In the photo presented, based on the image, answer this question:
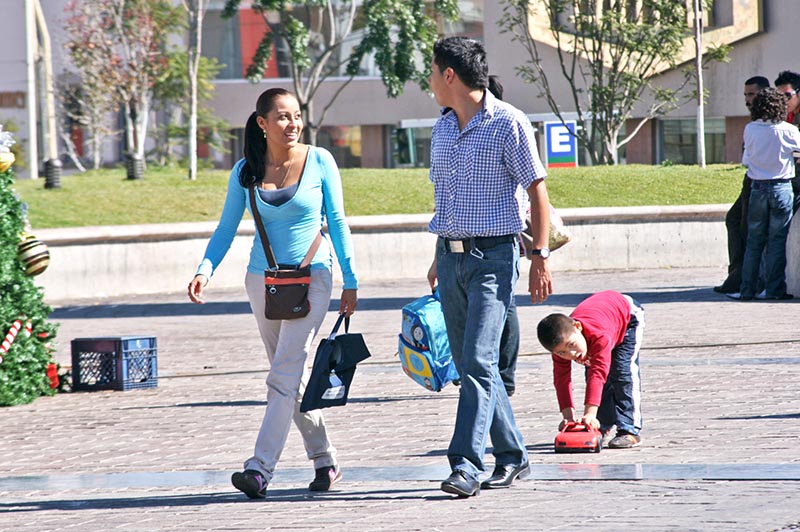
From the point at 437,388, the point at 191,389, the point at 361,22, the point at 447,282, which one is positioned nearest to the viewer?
the point at 447,282

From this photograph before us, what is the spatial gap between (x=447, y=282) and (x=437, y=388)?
1.75 m

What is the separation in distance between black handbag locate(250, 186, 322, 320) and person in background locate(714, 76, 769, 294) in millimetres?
8609

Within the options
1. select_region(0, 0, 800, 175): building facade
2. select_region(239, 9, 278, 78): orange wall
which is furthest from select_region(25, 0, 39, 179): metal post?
select_region(239, 9, 278, 78): orange wall

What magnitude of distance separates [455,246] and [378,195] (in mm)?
15677

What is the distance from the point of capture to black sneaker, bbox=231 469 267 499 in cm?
620

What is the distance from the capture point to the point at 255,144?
6.44 meters

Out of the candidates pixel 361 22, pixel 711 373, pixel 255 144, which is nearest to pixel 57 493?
pixel 255 144

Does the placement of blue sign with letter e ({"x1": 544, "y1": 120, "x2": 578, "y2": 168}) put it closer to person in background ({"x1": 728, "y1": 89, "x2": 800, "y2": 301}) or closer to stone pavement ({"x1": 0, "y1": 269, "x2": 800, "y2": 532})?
person in background ({"x1": 728, "y1": 89, "x2": 800, "y2": 301})

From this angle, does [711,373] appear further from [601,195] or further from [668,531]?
[601,195]

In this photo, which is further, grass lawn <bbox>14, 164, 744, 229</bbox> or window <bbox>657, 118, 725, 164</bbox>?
window <bbox>657, 118, 725, 164</bbox>

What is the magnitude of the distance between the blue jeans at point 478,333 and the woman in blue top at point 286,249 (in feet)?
1.80

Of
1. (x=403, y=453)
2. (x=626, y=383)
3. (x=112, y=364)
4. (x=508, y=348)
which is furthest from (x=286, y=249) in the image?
(x=112, y=364)

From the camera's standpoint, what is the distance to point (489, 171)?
19.9 ft

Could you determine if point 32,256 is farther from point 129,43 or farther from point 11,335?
point 129,43
